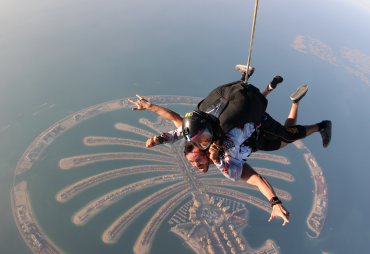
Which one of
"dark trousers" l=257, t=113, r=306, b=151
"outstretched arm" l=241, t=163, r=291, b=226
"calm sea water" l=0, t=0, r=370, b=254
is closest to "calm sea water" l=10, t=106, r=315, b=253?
"calm sea water" l=0, t=0, r=370, b=254

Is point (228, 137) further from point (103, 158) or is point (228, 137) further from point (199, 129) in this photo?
point (103, 158)

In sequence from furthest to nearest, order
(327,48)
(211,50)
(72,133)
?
(327,48)
(211,50)
(72,133)

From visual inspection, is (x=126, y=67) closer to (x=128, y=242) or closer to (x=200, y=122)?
(x=128, y=242)

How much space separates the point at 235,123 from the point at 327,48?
60.4m

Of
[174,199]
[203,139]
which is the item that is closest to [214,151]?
[203,139]

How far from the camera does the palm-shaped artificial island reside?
57.2 feet

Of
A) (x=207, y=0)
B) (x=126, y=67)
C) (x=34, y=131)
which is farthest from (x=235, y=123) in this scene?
(x=207, y=0)

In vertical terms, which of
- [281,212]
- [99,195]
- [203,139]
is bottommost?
[281,212]

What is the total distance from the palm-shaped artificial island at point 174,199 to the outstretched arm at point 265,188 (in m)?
16.2

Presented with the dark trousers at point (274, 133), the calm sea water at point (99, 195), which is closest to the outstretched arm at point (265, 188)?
the dark trousers at point (274, 133)

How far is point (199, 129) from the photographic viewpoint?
3.08m

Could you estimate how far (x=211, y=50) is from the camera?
123 feet

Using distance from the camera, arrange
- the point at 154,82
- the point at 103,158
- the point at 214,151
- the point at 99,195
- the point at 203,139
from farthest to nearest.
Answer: the point at 154,82 < the point at 103,158 < the point at 99,195 < the point at 203,139 < the point at 214,151

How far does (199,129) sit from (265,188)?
1.48m
